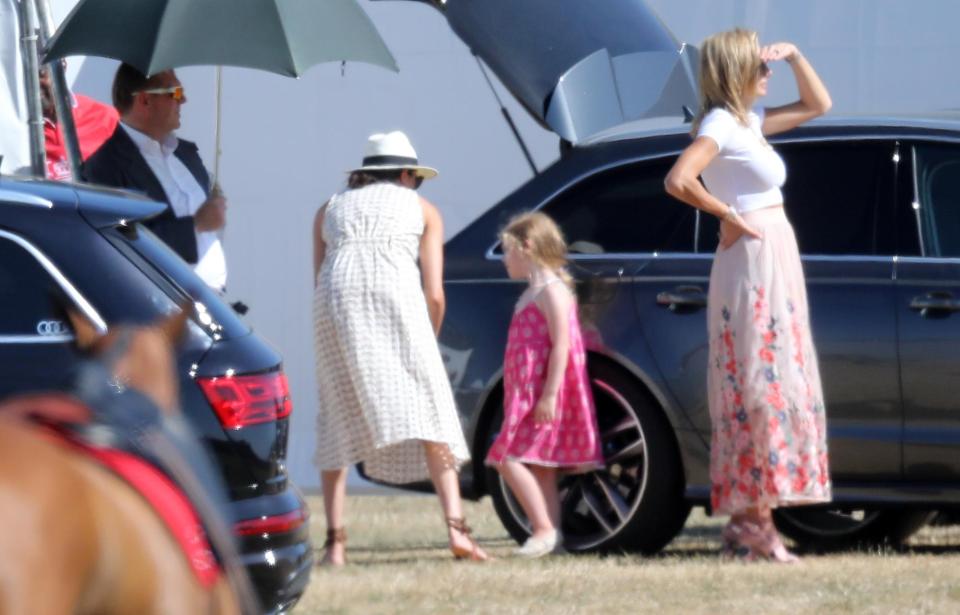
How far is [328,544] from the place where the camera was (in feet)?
24.0

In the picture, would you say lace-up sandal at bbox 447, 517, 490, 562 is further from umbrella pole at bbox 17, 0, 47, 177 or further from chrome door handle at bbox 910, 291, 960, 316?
umbrella pole at bbox 17, 0, 47, 177

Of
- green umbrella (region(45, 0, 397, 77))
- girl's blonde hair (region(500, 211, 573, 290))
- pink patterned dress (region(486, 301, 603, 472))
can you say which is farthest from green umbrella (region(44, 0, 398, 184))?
pink patterned dress (region(486, 301, 603, 472))

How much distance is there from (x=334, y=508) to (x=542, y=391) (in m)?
0.87

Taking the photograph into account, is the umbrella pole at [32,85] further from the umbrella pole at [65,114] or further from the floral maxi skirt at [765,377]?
the floral maxi skirt at [765,377]

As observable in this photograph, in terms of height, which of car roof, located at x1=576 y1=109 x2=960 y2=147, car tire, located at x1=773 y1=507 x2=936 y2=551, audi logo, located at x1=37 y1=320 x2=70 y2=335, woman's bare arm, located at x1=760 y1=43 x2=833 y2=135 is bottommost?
car tire, located at x1=773 y1=507 x2=936 y2=551

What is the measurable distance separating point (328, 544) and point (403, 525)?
1.66m

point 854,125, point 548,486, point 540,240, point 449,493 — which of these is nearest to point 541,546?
point 548,486

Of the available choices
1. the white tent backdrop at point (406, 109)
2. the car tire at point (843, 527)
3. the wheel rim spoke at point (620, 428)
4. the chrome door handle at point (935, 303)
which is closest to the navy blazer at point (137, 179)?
the wheel rim spoke at point (620, 428)

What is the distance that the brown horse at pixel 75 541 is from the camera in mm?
1782

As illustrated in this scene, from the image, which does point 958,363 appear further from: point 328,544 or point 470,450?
point 328,544

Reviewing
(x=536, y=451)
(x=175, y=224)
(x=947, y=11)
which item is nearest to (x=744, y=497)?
(x=536, y=451)

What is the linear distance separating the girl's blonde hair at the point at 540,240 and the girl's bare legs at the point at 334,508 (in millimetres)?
1040

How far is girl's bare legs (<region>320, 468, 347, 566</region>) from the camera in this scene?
23.8 feet

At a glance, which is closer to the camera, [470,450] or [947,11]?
[470,450]
